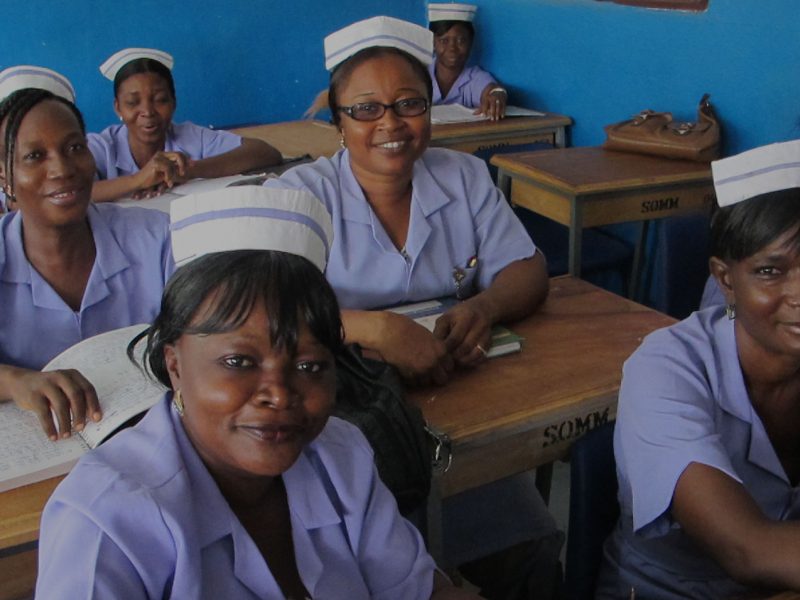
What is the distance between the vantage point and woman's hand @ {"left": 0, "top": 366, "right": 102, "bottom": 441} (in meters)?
1.34

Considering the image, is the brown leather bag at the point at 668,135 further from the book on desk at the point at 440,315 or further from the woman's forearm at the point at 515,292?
the book on desk at the point at 440,315

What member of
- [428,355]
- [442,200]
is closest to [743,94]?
[442,200]

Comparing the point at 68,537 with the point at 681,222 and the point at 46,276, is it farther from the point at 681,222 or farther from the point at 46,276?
the point at 681,222

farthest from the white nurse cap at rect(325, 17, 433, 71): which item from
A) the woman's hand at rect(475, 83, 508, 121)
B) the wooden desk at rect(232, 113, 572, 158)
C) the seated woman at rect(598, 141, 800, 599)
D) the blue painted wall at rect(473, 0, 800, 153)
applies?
the woman's hand at rect(475, 83, 508, 121)

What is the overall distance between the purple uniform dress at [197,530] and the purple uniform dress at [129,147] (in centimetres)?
238

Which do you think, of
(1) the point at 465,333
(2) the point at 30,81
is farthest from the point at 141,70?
(1) the point at 465,333

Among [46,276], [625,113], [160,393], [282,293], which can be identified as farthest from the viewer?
[625,113]

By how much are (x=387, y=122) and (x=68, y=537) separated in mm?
1283

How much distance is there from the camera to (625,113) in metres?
3.74

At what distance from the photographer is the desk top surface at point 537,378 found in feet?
4.12

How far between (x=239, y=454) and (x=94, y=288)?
37.0 inches

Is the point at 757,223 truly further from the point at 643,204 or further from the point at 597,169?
the point at 597,169

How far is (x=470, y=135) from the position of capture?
3.90 m

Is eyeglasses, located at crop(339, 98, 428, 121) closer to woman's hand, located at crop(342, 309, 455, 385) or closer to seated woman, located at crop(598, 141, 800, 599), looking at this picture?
woman's hand, located at crop(342, 309, 455, 385)
